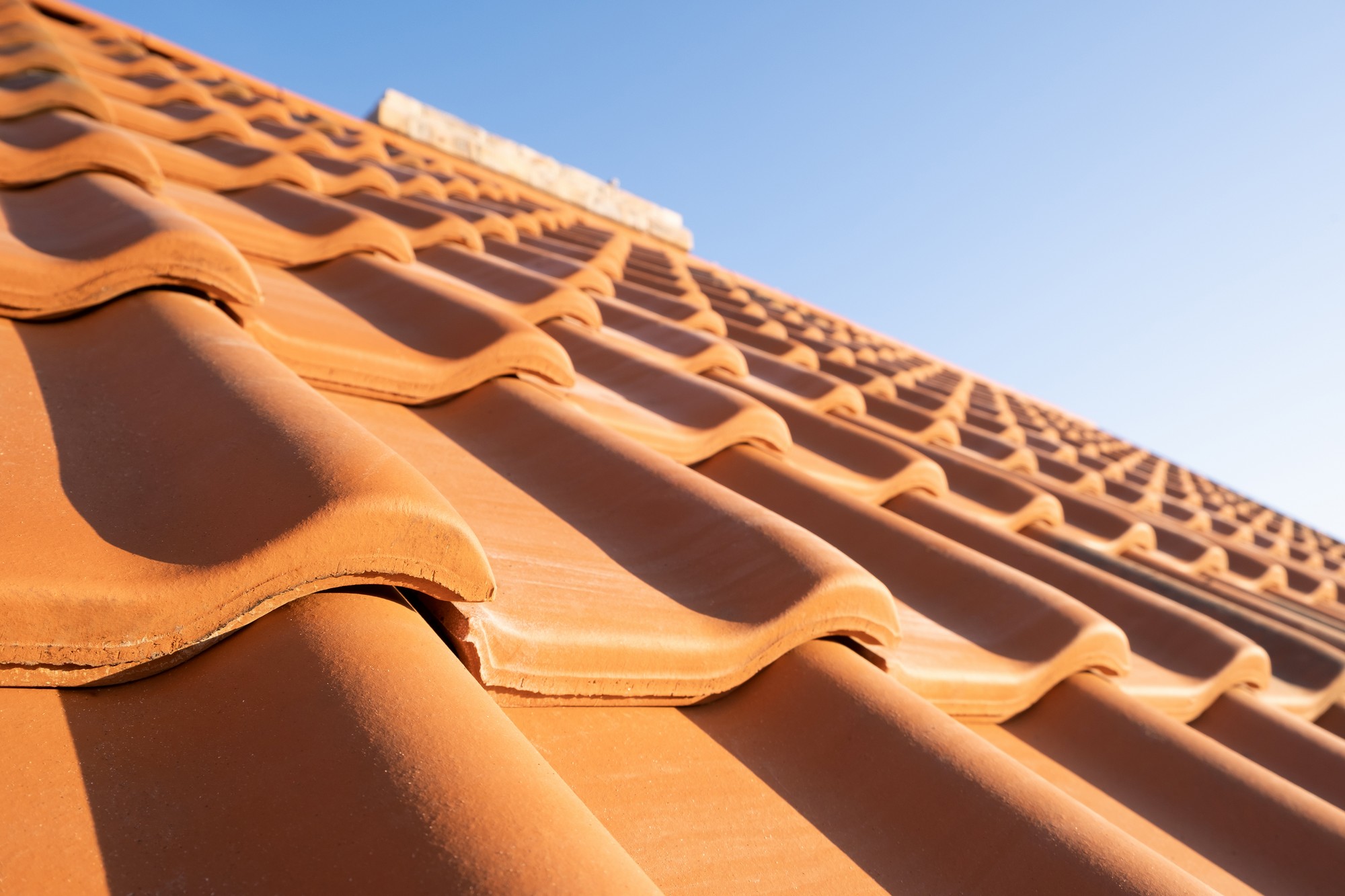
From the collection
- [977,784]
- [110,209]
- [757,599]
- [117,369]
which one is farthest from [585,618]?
[110,209]

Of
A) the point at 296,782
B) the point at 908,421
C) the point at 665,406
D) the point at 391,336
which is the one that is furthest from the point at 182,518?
the point at 908,421

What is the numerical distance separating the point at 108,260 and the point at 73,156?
614 millimetres

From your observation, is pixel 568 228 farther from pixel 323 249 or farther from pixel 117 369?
pixel 117 369

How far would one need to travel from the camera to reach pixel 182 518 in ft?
2.37

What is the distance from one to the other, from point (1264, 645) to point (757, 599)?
1.94 m

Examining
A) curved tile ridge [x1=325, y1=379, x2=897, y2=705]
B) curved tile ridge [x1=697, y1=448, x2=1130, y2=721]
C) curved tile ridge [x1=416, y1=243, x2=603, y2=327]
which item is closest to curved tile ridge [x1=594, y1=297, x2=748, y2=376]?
curved tile ridge [x1=416, y1=243, x2=603, y2=327]

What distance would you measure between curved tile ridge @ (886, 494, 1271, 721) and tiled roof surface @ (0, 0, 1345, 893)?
10 millimetres

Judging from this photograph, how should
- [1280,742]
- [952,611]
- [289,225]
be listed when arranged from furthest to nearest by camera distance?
1. [289,225]
2. [1280,742]
3. [952,611]

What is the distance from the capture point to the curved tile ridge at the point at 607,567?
0.82 metres

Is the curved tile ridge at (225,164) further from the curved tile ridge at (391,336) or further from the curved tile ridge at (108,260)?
the curved tile ridge at (108,260)

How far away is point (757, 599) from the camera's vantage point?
102 cm

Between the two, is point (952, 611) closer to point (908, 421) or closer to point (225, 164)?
point (908, 421)

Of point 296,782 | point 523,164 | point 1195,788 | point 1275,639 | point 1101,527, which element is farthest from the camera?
point 523,164

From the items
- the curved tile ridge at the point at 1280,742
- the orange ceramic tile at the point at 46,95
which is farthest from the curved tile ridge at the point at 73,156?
the curved tile ridge at the point at 1280,742
